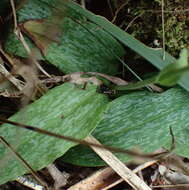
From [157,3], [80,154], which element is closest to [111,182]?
[80,154]

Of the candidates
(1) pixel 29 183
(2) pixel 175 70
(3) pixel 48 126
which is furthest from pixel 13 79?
(2) pixel 175 70

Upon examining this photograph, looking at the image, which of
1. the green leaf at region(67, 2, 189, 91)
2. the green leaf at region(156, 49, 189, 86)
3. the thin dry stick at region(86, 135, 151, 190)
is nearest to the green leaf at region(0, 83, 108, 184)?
the thin dry stick at region(86, 135, 151, 190)

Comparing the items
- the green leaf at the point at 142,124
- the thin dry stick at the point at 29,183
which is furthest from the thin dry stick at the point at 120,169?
the thin dry stick at the point at 29,183

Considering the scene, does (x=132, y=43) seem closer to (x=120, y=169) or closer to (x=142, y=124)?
(x=142, y=124)

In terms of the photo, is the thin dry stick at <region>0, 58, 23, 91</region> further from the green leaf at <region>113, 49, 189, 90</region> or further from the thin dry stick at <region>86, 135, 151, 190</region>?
the green leaf at <region>113, 49, 189, 90</region>

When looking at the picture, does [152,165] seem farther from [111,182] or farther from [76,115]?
[76,115]
